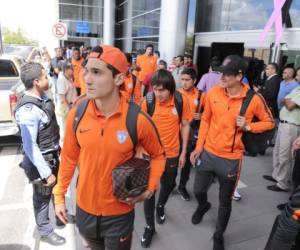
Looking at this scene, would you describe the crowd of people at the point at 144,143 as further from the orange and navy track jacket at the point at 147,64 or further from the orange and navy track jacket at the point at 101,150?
the orange and navy track jacket at the point at 147,64

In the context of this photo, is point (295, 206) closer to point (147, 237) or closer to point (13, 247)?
point (147, 237)

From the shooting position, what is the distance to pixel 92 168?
1.88 m

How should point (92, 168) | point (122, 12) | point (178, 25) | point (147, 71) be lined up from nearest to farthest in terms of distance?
point (92, 168) < point (147, 71) < point (178, 25) < point (122, 12)

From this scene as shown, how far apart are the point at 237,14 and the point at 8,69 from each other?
253 inches

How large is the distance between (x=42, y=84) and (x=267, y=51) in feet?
18.9

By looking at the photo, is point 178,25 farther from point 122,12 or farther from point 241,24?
point 122,12

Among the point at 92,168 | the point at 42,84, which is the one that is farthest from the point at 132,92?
the point at 92,168

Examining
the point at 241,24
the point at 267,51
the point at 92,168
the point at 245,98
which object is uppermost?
the point at 241,24

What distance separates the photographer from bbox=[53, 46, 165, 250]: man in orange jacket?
1.82m

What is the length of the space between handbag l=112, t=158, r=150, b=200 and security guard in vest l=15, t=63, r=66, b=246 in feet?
3.94

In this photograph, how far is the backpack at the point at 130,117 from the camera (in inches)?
73.1

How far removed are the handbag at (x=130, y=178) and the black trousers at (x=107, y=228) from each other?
0.22m

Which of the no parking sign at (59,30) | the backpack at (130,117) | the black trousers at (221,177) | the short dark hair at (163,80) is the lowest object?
the black trousers at (221,177)

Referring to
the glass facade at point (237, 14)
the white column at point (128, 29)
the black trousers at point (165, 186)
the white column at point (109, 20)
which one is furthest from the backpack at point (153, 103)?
the white column at point (109, 20)
